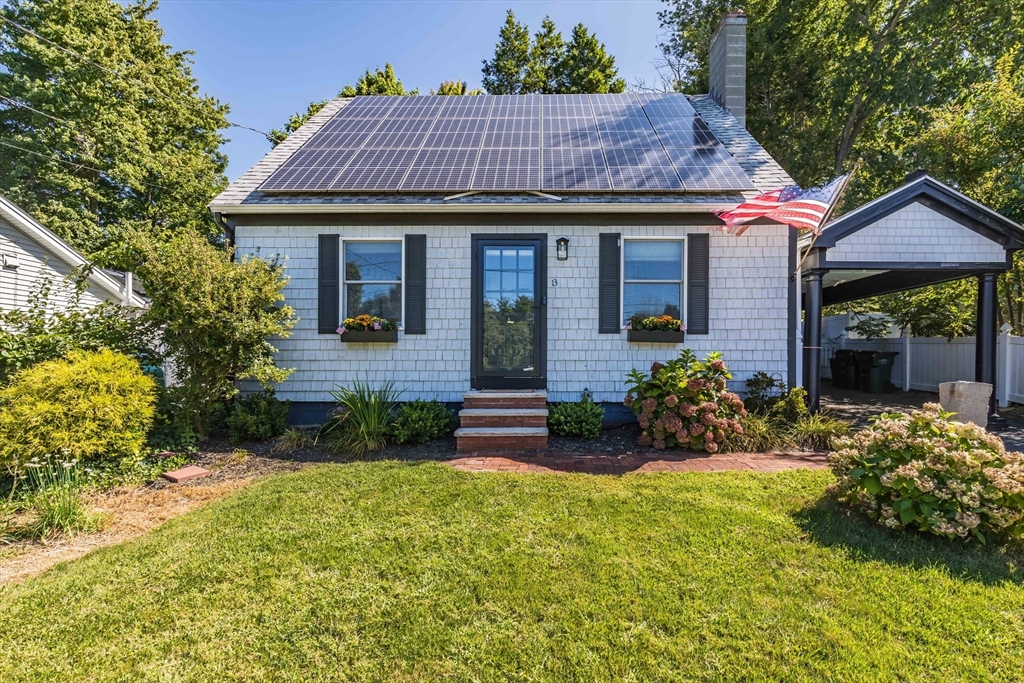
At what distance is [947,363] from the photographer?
30.7 ft

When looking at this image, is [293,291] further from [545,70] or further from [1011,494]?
[545,70]

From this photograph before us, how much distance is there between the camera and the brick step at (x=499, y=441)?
5.21m

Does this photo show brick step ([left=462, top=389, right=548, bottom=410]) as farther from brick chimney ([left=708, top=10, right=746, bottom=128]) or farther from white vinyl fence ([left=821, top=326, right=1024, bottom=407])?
white vinyl fence ([left=821, top=326, right=1024, bottom=407])

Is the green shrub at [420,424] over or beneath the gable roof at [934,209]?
beneath

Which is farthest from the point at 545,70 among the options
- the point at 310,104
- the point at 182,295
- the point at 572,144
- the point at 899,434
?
the point at 899,434

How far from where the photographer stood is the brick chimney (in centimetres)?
851

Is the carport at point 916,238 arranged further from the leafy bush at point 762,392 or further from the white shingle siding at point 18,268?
the white shingle siding at point 18,268

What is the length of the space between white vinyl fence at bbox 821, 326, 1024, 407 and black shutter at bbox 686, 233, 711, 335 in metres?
5.73

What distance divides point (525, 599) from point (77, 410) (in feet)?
15.3

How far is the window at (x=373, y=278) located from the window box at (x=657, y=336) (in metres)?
3.44

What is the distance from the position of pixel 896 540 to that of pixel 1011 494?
0.73 m

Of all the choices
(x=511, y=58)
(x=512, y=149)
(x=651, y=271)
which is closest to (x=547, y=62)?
(x=511, y=58)

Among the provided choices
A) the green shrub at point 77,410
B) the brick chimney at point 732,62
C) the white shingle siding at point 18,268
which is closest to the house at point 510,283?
the green shrub at point 77,410

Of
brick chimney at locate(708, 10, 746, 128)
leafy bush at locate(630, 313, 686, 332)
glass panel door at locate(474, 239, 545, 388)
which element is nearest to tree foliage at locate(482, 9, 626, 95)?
brick chimney at locate(708, 10, 746, 128)
